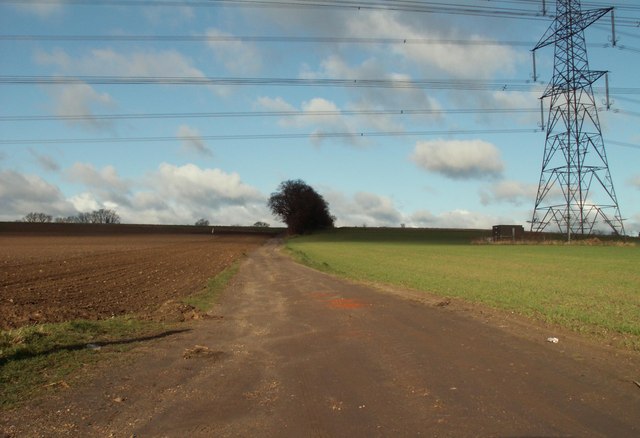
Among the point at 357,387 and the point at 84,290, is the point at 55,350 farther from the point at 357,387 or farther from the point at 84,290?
the point at 84,290

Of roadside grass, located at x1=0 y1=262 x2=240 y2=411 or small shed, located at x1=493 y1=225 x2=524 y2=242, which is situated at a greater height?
small shed, located at x1=493 y1=225 x2=524 y2=242

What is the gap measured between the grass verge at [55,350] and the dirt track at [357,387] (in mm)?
541

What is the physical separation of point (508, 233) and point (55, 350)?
81415 millimetres

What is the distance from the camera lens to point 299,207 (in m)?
138

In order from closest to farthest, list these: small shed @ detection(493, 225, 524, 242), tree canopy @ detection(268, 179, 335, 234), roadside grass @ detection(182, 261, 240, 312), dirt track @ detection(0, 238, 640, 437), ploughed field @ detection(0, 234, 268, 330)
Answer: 1. dirt track @ detection(0, 238, 640, 437)
2. ploughed field @ detection(0, 234, 268, 330)
3. roadside grass @ detection(182, 261, 240, 312)
4. small shed @ detection(493, 225, 524, 242)
5. tree canopy @ detection(268, 179, 335, 234)

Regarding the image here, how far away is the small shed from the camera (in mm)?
82500

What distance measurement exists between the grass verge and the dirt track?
1.78 feet

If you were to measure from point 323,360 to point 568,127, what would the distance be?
6151 centimetres

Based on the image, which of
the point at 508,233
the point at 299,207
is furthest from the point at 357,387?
the point at 299,207

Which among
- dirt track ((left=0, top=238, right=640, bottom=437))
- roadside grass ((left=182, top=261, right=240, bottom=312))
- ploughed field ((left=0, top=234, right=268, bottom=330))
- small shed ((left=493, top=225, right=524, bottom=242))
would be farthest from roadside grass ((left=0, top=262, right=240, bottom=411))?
small shed ((left=493, top=225, right=524, bottom=242))

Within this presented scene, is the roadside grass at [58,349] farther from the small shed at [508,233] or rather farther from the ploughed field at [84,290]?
the small shed at [508,233]

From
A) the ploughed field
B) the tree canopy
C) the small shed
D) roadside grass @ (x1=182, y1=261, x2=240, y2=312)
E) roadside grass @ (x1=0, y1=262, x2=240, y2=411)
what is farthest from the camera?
the tree canopy

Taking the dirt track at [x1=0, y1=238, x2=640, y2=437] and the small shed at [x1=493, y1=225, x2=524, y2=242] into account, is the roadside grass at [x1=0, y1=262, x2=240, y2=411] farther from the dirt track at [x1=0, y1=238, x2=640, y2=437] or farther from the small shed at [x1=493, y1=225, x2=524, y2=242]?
the small shed at [x1=493, y1=225, x2=524, y2=242]

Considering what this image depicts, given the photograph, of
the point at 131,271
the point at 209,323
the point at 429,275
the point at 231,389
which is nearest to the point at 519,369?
the point at 231,389
